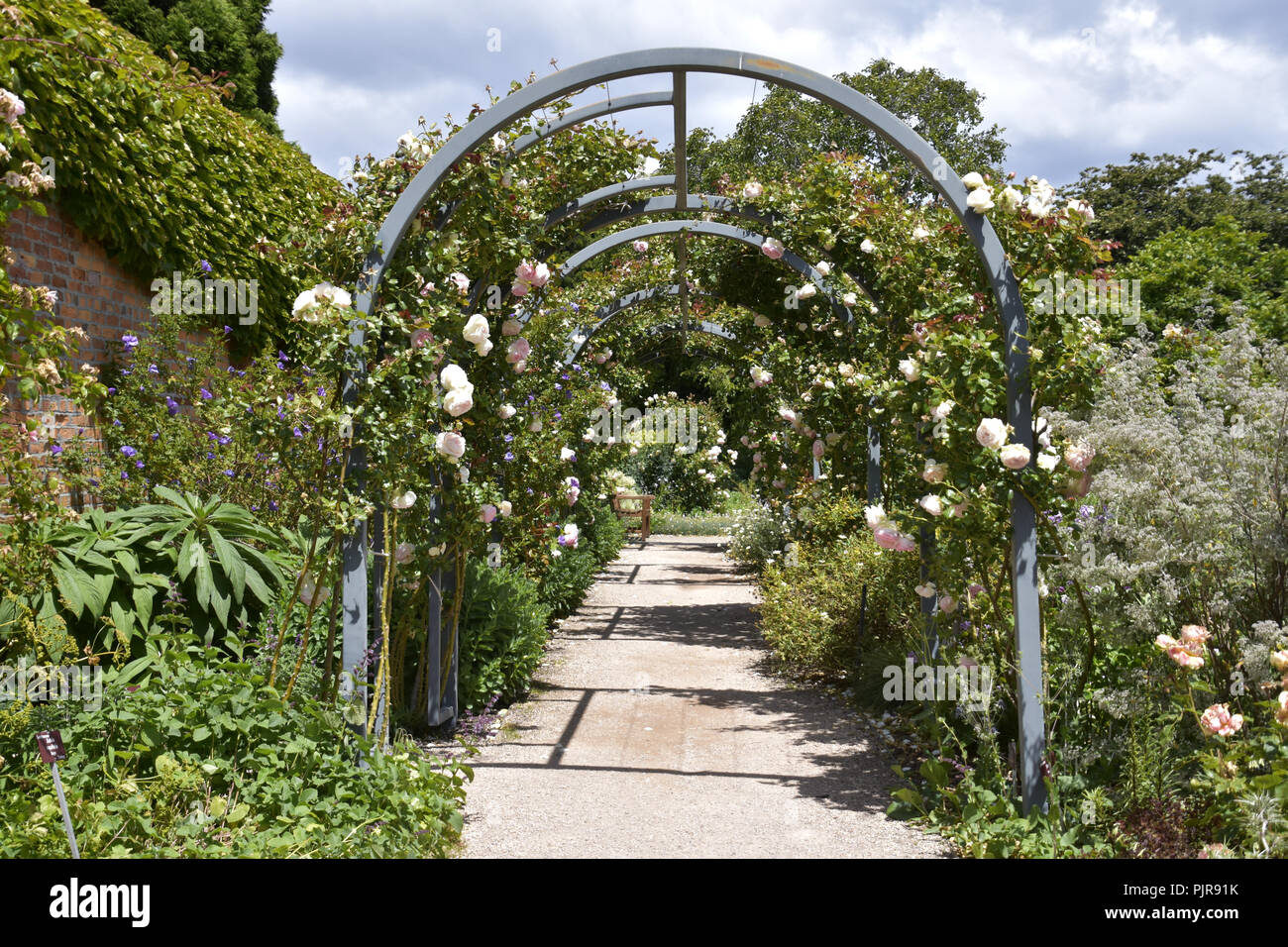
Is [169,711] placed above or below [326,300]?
below

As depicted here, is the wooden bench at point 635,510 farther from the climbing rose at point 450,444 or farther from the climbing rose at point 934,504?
the climbing rose at point 934,504

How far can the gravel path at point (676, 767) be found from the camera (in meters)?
3.37

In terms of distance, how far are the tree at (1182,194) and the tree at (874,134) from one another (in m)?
7.63

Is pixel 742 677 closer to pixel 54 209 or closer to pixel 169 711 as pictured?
pixel 169 711

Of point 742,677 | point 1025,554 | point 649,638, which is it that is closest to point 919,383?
point 1025,554

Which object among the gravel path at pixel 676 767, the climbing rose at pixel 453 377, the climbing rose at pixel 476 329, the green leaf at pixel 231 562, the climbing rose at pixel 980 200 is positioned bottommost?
A: the gravel path at pixel 676 767

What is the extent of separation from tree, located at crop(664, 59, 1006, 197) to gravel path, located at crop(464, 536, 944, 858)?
12.6 meters

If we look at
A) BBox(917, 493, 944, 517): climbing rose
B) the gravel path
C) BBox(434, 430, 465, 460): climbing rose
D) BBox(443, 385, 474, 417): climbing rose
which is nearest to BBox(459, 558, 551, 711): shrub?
the gravel path

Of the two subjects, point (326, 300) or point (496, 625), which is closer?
point (326, 300)

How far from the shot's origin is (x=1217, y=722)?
2736 mm

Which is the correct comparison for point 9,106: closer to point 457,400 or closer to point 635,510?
point 457,400

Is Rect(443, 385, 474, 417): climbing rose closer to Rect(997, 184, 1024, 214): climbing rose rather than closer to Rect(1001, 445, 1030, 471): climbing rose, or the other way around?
Rect(1001, 445, 1030, 471): climbing rose

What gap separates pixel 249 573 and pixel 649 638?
3.77m

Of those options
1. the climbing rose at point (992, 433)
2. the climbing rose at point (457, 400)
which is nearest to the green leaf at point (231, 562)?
the climbing rose at point (457, 400)
